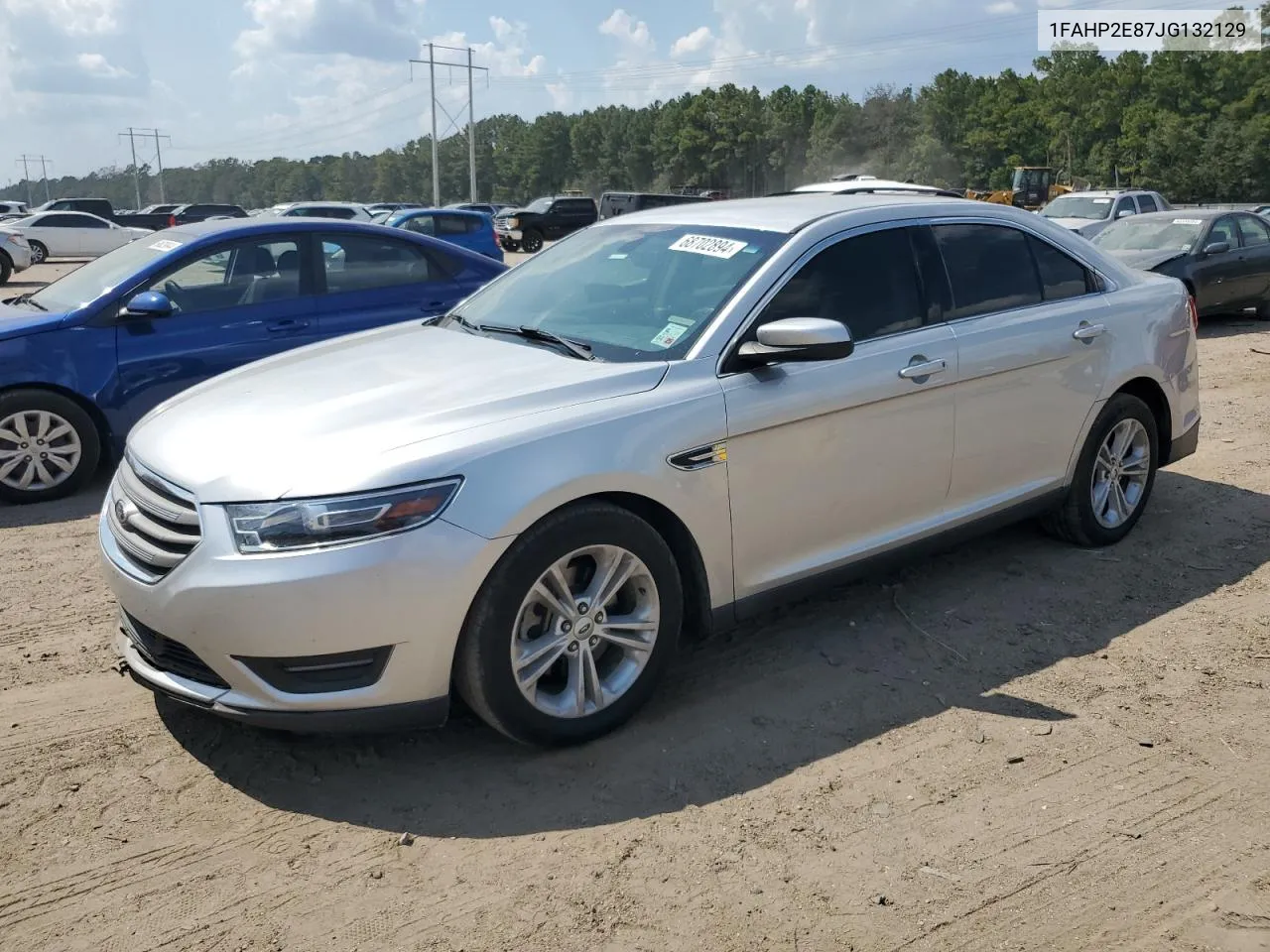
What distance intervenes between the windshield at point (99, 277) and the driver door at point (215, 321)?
0.20 m

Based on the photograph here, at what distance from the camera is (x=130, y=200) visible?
168m

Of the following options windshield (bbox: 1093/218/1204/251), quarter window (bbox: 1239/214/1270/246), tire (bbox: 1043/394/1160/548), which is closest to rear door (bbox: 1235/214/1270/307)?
quarter window (bbox: 1239/214/1270/246)

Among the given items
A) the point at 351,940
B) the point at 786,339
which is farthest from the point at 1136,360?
the point at 351,940

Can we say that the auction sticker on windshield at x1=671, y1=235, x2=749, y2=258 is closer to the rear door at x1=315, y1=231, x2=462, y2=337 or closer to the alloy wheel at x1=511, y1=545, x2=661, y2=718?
the alloy wheel at x1=511, y1=545, x2=661, y2=718

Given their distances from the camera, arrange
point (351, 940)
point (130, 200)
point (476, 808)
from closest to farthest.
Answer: point (351, 940) → point (476, 808) → point (130, 200)

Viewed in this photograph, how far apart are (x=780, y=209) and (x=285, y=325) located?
3.71 metres

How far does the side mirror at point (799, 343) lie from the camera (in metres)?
3.65

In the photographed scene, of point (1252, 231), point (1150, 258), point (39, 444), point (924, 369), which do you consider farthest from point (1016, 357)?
point (1252, 231)

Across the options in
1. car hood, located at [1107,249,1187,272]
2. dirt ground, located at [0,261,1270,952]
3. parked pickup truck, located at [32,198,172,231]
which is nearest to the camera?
dirt ground, located at [0,261,1270,952]

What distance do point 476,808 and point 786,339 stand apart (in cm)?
179

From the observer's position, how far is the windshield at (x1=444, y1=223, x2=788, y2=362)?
12.8 feet

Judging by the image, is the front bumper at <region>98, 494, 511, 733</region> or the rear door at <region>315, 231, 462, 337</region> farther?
the rear door at <region>315, 231, 462, 337</region>

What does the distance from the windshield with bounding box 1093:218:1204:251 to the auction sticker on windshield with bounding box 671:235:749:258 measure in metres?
10.0

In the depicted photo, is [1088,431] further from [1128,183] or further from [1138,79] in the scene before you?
[1138,79]
